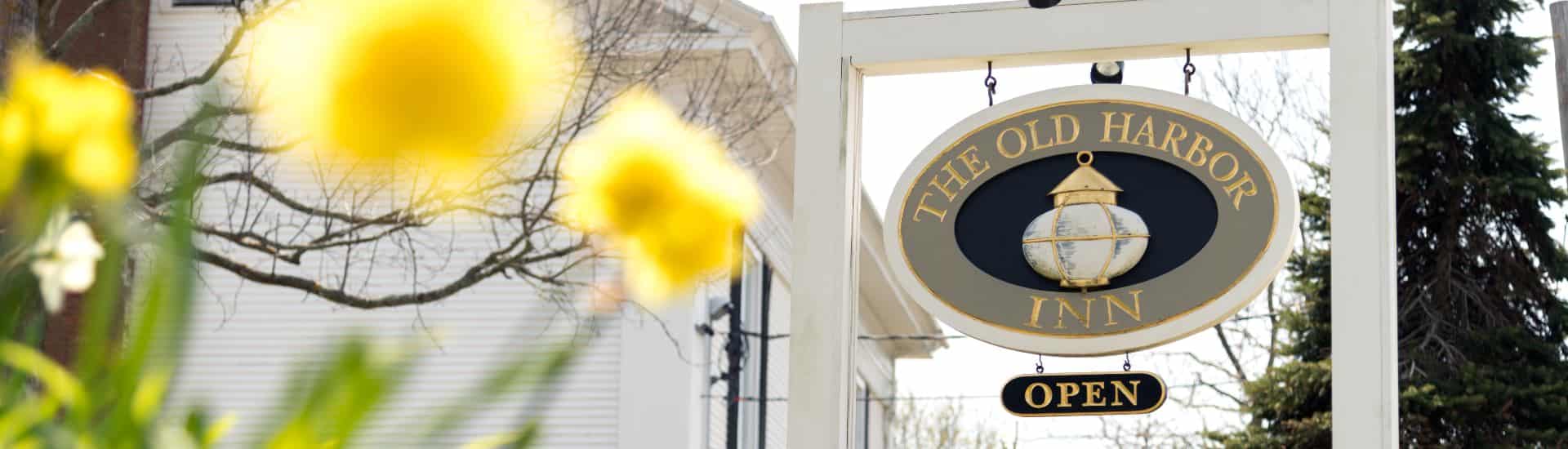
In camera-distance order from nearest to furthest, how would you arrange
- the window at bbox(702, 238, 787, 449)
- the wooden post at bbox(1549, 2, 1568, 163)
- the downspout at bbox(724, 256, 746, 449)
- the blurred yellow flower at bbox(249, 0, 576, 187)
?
the blurred yellow flower at bbox(249, 0, 576, 187) → the wooden post at bbox(1549, 2, 1568, 163) → the window at bbox(702, 238, 787, 449) → the downspout at bbox(724, 256, 746, 449)

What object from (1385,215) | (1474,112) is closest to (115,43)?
(1474,112)

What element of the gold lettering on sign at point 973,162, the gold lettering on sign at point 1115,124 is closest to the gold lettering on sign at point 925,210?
the gold lettering on sign at point 973,162

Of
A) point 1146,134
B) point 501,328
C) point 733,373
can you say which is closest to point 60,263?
point 1146,134

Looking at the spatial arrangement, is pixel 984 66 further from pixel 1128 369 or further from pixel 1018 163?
pixel 1128 369

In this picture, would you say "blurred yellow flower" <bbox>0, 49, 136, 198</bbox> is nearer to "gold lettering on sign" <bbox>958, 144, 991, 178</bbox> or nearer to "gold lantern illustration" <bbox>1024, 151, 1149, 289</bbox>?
"gold lantern illustration" <bbox>1024, 151, 1149, 289</bbox>

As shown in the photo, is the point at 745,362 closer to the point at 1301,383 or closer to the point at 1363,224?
the point at 1301,383

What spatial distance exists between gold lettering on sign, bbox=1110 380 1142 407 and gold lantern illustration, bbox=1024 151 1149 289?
298 millimetres

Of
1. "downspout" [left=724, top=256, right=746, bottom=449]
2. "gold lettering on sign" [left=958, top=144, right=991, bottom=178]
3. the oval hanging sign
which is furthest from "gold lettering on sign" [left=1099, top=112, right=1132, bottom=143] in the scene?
"downspout" [left=724, top=256, right=746, bottom=449]

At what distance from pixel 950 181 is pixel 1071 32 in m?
0.55

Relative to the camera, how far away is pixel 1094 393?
5.39m

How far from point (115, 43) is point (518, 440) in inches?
614

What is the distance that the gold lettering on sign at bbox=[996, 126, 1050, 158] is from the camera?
18.5 ft

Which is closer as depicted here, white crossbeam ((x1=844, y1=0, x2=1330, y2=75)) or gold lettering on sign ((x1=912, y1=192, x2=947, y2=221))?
white crossbeam ((x1=844, y1=0, x2=1330, y2=75))

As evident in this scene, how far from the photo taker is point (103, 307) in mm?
614
